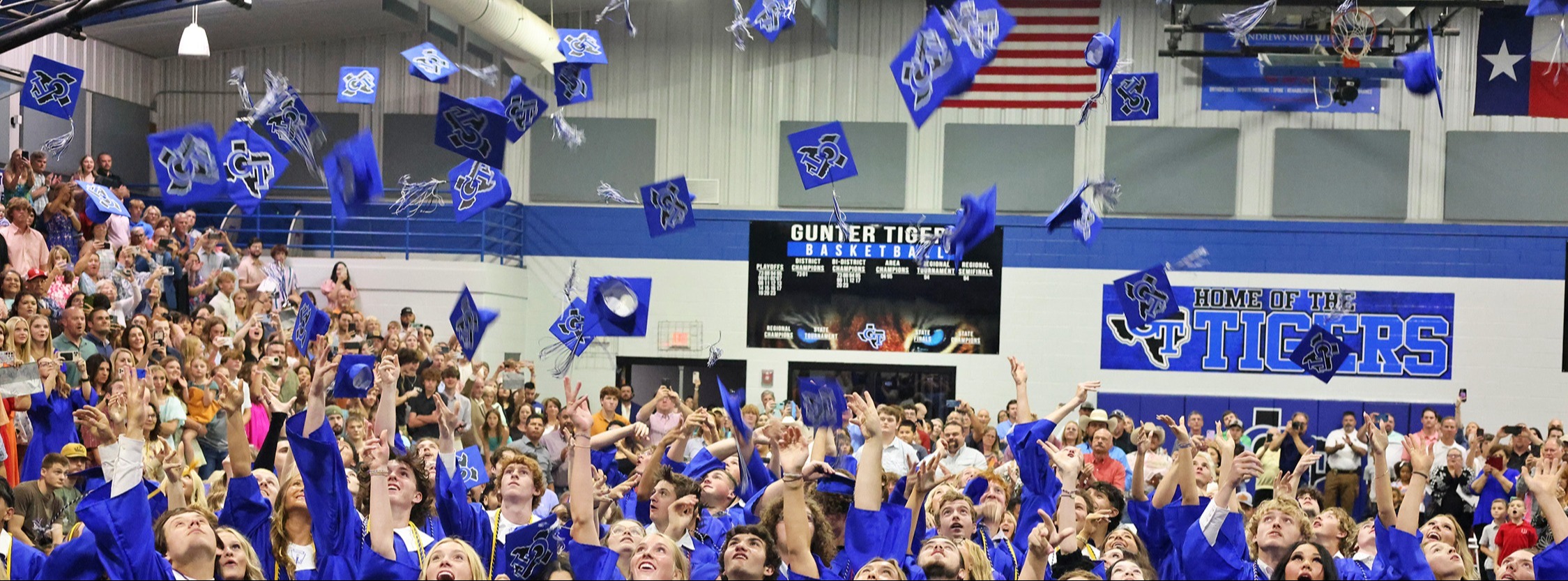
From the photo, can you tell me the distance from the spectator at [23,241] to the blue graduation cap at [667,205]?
5.02 meters

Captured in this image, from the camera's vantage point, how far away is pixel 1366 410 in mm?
18297

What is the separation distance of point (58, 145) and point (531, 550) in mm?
12561

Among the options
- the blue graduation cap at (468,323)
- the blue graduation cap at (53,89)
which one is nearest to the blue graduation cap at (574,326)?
the blue graduation cap at (468,323)

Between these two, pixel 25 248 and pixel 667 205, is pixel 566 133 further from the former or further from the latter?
pixel 25 248

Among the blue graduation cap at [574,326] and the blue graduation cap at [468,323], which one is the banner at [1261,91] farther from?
the blue graduation cap at [468,323]

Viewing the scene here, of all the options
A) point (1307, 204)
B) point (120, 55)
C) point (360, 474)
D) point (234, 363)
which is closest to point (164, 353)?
point (234, 363)

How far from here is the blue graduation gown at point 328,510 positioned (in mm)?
5332

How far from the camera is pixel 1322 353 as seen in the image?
486 inches

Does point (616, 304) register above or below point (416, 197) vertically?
below

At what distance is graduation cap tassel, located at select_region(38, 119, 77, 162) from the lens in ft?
50.6

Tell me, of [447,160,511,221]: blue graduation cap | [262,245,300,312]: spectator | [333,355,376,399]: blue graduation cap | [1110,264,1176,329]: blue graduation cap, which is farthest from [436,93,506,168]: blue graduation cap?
[262,245,300,312]: spectator

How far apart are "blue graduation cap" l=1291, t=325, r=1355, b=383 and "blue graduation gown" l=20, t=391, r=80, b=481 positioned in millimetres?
9506

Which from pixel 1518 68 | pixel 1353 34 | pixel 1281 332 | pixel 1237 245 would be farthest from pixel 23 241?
pixel 1518 68

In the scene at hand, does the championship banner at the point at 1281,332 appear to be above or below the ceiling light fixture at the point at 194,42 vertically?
below
